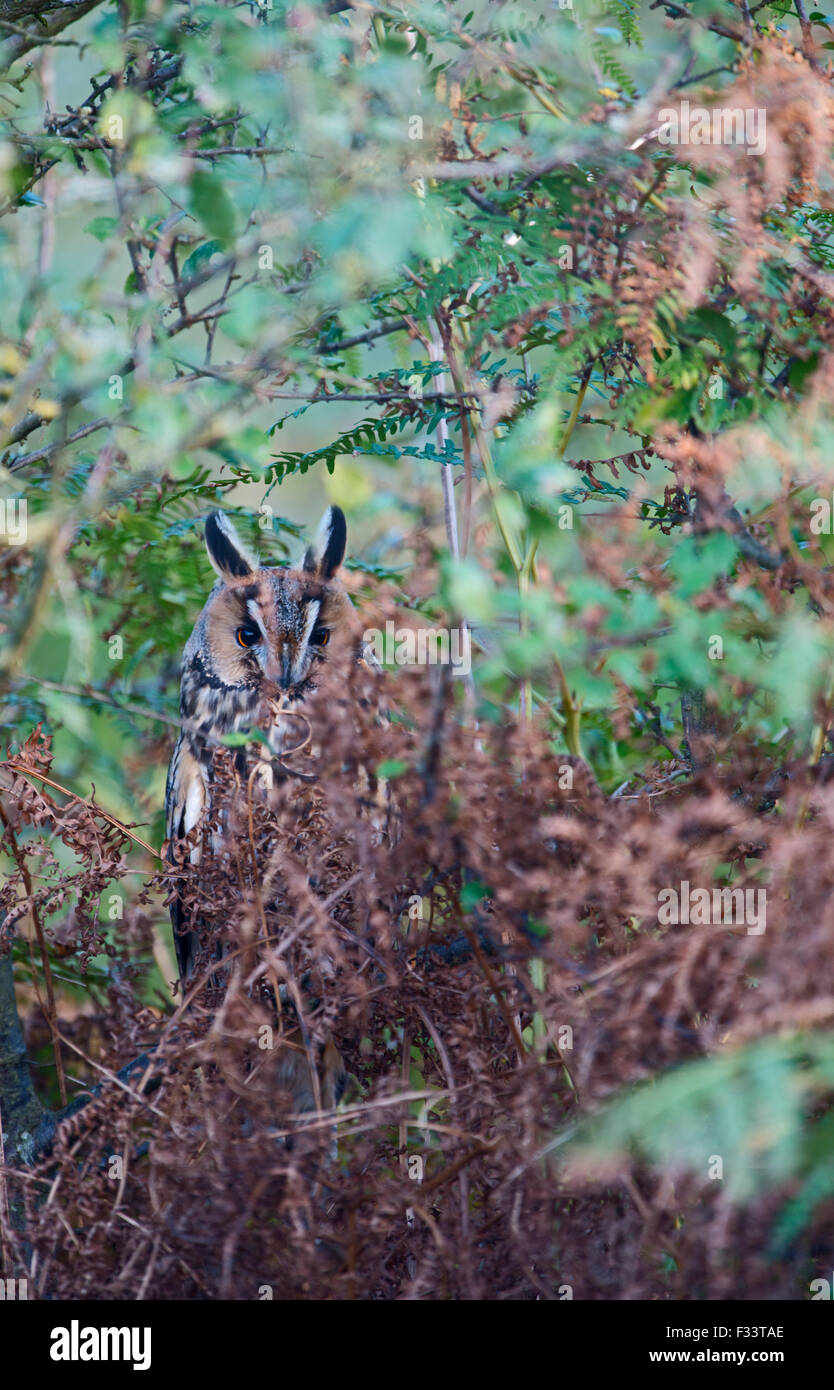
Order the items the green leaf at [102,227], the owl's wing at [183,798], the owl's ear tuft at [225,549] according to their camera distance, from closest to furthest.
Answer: the green leaf at [102,227], the owl's wing at [183,798], the owl's ear tuft at [225,549]

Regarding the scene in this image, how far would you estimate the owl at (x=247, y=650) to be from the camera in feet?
8.55

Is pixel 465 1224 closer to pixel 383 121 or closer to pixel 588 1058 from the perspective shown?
pixel 588 1058

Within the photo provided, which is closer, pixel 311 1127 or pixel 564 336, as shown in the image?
pixel 311 1127

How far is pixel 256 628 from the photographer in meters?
2.76

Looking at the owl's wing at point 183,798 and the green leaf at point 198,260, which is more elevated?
the green leaf at point 198,260

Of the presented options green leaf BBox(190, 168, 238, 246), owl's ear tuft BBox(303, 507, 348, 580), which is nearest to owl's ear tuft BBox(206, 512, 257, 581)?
owl's ear tuft BBox(303, 507, 348, 580)

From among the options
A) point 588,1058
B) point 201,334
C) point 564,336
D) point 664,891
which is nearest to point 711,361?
point 564,336

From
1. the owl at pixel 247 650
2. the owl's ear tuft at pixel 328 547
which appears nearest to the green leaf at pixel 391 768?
the owl at pixel 247 650

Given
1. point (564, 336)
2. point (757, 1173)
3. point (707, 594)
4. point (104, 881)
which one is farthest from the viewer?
point (104, 881)

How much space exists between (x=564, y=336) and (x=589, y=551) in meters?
0.44

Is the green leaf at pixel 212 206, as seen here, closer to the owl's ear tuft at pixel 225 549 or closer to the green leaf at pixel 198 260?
the green leaf at pixel 198 260

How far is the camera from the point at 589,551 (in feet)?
4.48
